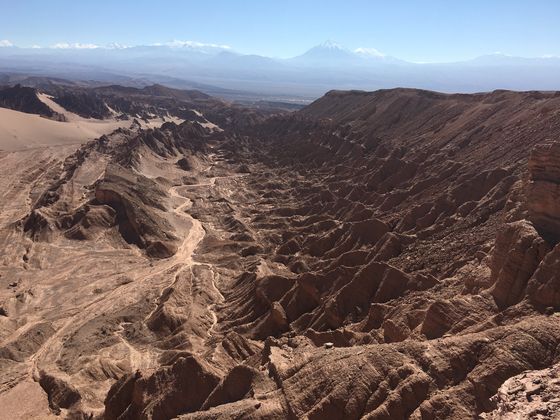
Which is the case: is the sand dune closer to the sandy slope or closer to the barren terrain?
the sandy slope

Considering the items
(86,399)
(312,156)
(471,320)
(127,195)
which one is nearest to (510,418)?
(471,320)

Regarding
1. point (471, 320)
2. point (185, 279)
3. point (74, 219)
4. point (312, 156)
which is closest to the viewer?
point (471, 320)

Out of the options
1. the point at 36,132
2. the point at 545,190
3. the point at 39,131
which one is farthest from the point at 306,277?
the point at 39,131

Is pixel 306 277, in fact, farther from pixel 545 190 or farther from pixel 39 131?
pixel 39 131

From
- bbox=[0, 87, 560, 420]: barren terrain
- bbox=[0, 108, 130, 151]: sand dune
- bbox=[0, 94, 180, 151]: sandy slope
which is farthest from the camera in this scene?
bbox=[0, 94, 180, 151]: sandy slope

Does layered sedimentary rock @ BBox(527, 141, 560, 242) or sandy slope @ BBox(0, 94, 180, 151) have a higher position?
layered sedimentary rock @ BBox(527, 141, 560, 242)

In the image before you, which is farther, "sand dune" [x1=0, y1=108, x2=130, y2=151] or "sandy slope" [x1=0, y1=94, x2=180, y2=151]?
"sandy slope" [x1=0, y1=94, x2=180, y2=151]

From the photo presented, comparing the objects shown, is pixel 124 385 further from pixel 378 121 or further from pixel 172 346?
pixel 378 121

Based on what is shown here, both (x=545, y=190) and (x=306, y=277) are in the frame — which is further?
(x=306, y=277)

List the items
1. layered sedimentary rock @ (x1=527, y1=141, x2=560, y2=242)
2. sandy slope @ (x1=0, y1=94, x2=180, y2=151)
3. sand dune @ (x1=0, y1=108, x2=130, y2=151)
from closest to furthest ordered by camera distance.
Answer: layered sedimentary rock @ (x1=527, y1=141, x2=560, y2=242), sand dune @ (x1=0, y1=108, x2=130, y2=151), sandy slope @ (x1=0, y1=94, x2=180, y2=151)

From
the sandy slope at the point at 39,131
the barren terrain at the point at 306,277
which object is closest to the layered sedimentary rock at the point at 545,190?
the barren terrain at the point at 306,277

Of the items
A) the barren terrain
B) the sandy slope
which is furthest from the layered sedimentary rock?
the sandy slope
